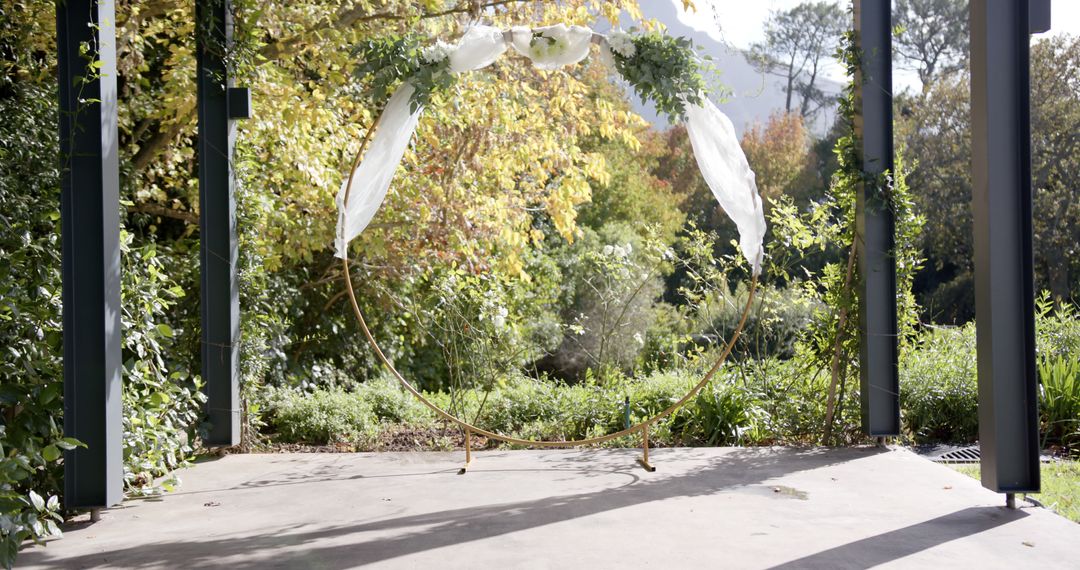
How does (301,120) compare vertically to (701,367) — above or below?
above

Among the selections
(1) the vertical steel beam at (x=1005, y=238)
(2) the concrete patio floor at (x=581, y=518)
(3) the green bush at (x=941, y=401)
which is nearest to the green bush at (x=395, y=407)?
(2) the concrete patio floor at (x=581, y=518)

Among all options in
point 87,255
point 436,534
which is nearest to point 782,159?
point 436,534

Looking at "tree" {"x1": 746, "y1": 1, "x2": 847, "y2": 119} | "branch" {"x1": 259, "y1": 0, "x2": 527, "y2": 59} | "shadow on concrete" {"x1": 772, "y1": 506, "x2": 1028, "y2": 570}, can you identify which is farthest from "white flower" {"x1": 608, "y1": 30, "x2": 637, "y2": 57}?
"tree" {"x1": 746, "y1": 1, "x2": 847, "y2": 119}

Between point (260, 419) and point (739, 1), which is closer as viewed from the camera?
point (260, 419)

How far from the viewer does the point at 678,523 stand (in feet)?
12.1

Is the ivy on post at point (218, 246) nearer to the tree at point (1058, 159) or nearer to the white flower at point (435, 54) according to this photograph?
the white flower at point (435, 54)

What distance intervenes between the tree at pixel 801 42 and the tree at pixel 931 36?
10.5 feet

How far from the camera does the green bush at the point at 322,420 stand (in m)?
5.93

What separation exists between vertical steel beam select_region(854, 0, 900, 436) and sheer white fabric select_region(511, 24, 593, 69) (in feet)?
5.26

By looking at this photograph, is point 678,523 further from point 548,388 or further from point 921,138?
point 921,138

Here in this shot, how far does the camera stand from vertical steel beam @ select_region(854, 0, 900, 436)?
4996mm

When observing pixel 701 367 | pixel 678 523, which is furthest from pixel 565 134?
pixel 678 523

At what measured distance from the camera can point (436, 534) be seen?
3580 mm

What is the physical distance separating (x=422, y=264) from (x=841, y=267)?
133 inches
